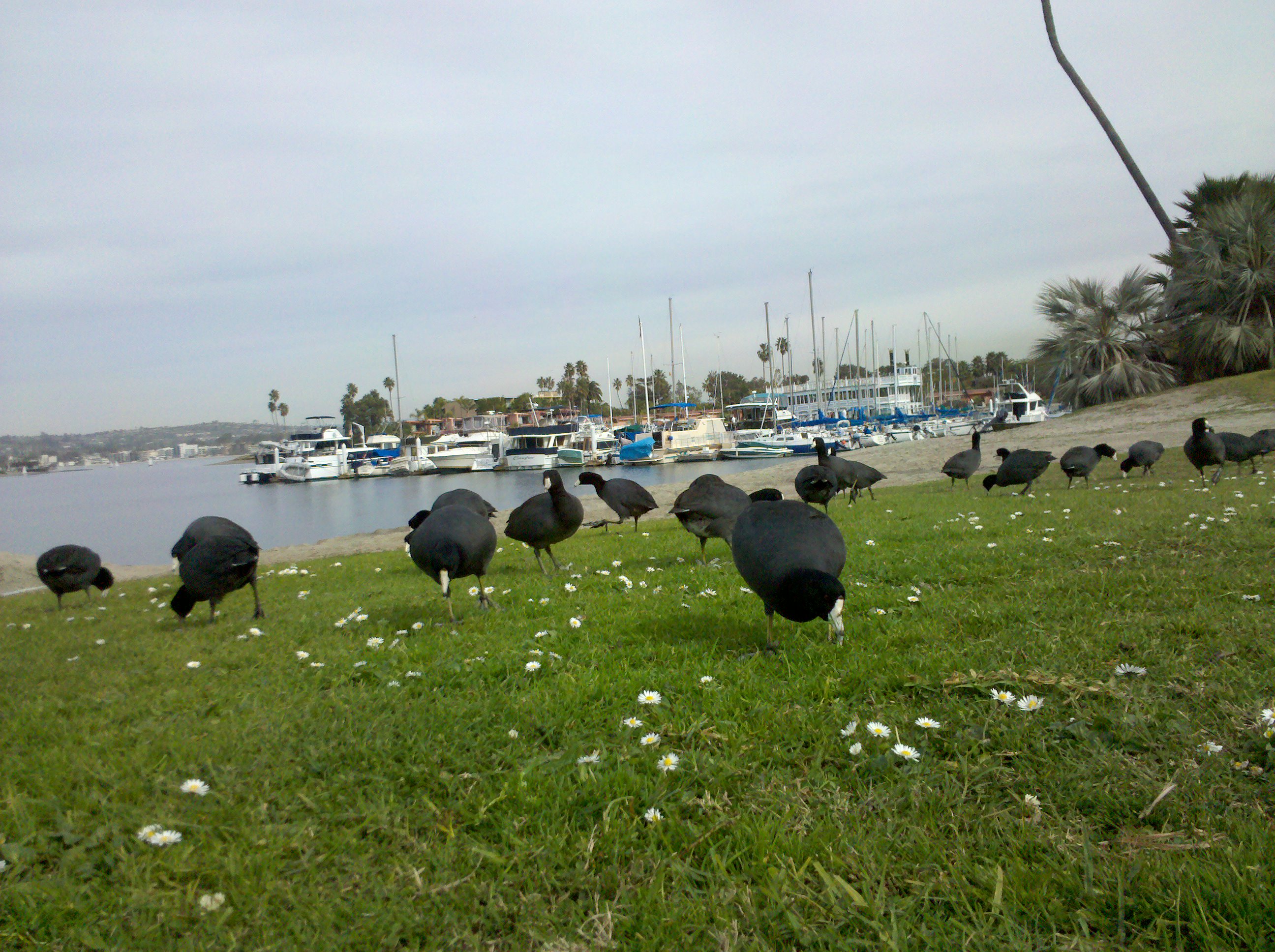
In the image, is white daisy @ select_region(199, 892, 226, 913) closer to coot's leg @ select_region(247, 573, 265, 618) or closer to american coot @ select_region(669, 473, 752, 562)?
coot's leg @ select_region(247, 573, 265, 618)

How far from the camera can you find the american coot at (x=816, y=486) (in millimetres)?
12239

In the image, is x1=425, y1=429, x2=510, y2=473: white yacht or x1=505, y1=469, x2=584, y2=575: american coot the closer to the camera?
x1=505, y1=469, x2=584, y2=575: american coot

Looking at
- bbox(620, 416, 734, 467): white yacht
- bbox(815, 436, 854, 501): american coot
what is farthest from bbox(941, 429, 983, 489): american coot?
bbox(620, 416, 734, 467): white yacht

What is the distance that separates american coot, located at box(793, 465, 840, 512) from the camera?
12.2 meters

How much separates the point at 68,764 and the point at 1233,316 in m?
44.3

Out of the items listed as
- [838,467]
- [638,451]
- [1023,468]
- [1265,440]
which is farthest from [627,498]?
[638,451]

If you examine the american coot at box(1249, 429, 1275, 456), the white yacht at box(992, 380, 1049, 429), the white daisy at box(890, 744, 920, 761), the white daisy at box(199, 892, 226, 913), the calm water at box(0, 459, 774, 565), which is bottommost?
the calm water at box(0, 459, 774, 565)

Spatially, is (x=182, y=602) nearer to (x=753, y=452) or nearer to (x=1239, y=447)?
(x=1239, y=447)

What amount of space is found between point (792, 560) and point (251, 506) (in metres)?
59.8

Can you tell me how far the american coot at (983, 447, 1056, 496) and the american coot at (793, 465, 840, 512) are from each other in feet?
13.1

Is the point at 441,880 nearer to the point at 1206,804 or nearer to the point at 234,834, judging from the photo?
the point at 234,834

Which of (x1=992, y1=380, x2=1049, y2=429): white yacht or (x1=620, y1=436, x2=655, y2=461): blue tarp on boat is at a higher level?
(x1=992, y1=380, x2=1049, y2=429): white yacht

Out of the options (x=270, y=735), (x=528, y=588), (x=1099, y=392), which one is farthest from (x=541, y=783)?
(x=1099, y=392)

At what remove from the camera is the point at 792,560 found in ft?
17.0
